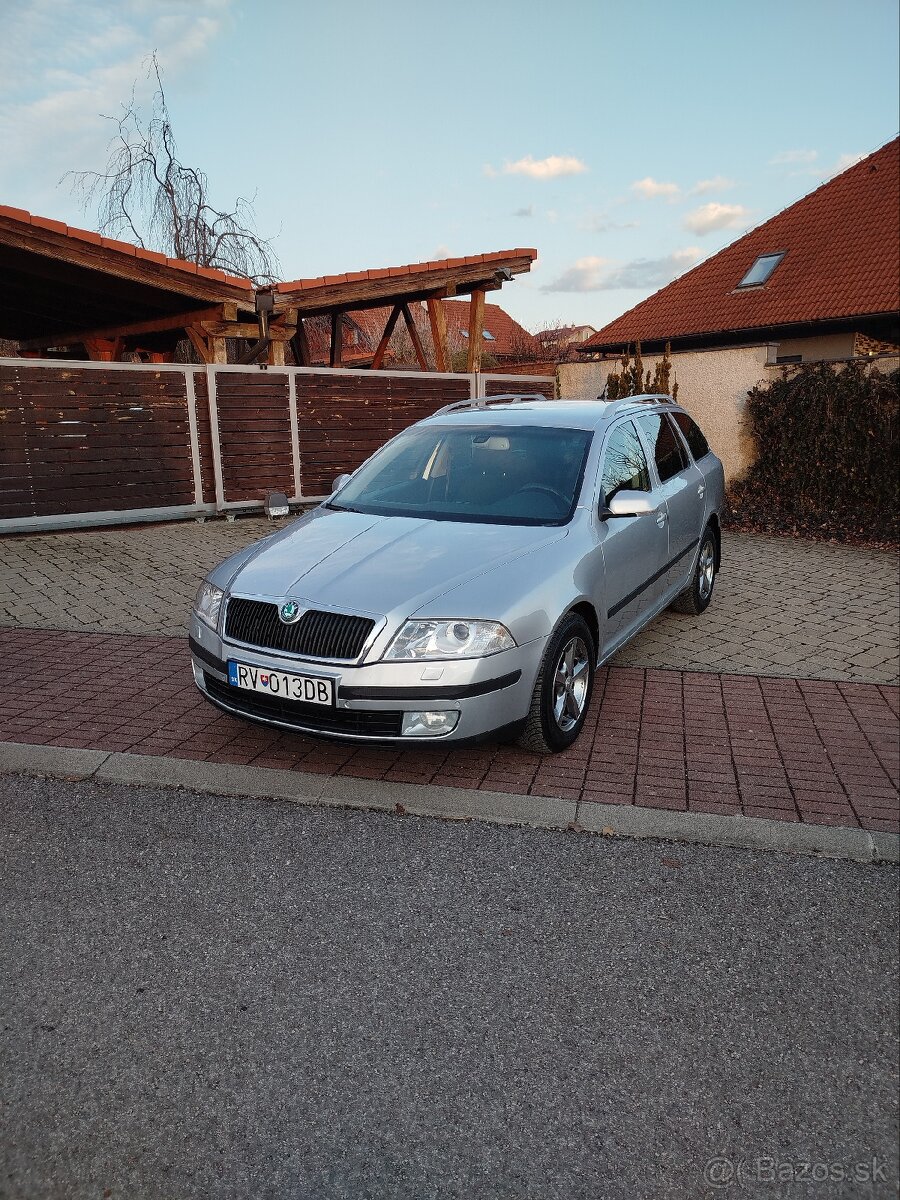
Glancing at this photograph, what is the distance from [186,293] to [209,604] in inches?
355

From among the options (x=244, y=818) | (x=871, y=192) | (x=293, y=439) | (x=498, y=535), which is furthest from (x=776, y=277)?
(x=244, y=818)

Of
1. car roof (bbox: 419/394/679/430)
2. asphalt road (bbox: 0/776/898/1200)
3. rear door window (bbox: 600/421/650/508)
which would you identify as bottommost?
asphalt road (bbox: 0/776/898/1200)

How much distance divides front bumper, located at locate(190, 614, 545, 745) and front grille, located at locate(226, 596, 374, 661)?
5cm

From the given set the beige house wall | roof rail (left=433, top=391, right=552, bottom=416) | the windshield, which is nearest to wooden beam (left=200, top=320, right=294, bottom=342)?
the beige house wall

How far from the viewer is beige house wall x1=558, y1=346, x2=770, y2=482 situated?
12703mm

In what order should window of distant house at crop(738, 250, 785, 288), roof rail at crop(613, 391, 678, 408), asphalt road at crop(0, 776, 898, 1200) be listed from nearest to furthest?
asphalt road at crop(0, 776, 898, 1200), roof rail at crop(613, 391, 678, 408), window of distant house at crop(738, 250, 785, 288)

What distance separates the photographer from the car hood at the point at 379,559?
4051 millimetres

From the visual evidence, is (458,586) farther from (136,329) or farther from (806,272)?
(806,272)

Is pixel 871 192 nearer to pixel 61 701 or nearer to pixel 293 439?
pixel 293 439

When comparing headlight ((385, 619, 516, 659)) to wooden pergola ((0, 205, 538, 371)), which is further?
wooden pergola ((0, 205, 538, 371))

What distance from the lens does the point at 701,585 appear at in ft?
23.7

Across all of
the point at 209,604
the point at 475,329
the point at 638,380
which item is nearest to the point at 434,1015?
the point at 209,604

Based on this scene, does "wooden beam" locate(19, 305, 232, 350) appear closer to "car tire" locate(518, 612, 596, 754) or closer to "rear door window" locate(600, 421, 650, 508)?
"rear door window" locate(600, 421, 650, 508)

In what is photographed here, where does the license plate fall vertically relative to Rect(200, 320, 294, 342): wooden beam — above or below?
below
